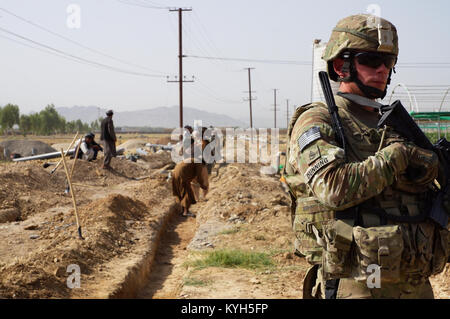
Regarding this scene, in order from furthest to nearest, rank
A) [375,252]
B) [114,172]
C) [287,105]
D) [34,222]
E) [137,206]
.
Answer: [287,105], [114,172], [137,206], [34,222], [375,252]

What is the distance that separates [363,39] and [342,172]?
0.73 metres

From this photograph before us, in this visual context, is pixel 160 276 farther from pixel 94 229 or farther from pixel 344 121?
pixel 344 121

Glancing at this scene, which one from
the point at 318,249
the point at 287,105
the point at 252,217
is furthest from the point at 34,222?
the point at 287,105

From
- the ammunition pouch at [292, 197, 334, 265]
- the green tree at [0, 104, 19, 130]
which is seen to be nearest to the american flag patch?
A: the ammunition pouch at [292, 197, 334, 265]

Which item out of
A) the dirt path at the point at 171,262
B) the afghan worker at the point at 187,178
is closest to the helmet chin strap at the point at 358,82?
the dirt path at the point at 171,262

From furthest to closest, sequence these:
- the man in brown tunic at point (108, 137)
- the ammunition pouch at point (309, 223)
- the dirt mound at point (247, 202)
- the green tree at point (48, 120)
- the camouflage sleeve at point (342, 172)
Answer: the green tree at point (48, 120) → the man in brown tunic at point (108, 137) → the dirt mound at point (247, 202) → the ammunition pouch at point (309, 223) → the camouflage sleeve at point (342, 172)

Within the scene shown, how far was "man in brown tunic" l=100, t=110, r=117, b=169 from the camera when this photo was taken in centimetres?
1552

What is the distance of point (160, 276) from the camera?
24.6ft

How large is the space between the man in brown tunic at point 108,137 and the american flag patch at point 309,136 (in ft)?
43.4

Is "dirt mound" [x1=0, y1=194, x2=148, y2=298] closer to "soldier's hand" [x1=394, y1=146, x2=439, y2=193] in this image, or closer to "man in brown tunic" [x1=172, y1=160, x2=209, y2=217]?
"man in brown tunic" [x1=172, y1=160, x2=209, y2=217]

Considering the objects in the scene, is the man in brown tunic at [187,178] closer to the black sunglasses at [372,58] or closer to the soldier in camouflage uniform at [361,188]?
the soldier in camouflage uniform at [361,188]

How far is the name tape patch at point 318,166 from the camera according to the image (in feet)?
7.07

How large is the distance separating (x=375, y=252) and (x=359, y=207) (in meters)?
0.22

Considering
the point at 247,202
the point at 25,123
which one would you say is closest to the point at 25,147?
the point at 247,202
